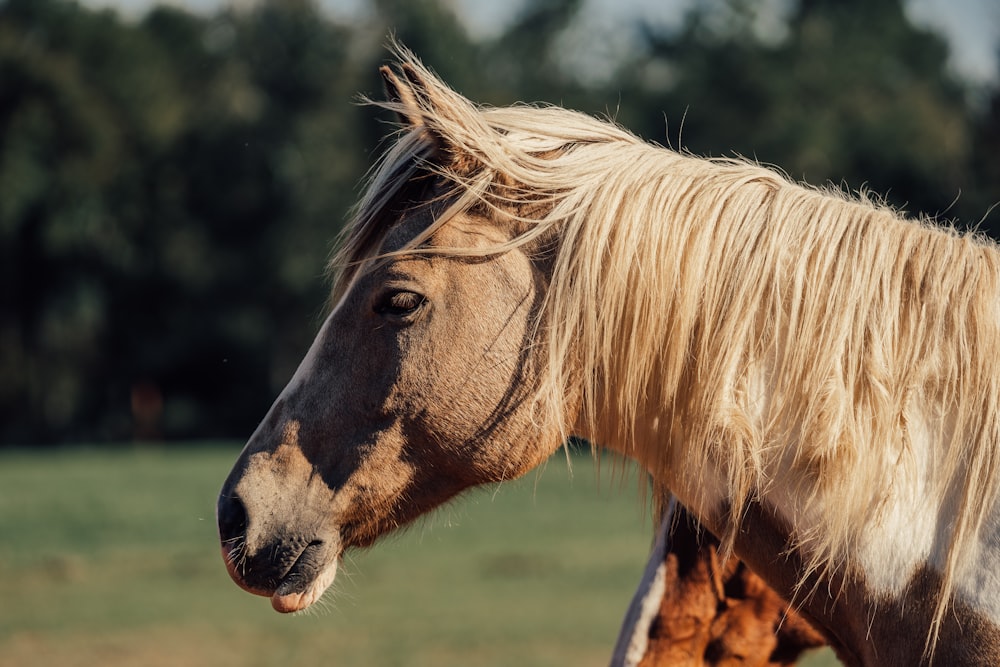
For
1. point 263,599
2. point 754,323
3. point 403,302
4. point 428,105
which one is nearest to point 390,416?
point 403,302

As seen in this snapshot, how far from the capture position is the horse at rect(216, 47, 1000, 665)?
83.6 inches

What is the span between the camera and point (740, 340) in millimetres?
2205

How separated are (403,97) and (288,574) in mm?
1156

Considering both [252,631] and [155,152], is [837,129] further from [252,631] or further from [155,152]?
[252,631]

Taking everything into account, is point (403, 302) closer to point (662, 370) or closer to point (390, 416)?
point (390, 416)

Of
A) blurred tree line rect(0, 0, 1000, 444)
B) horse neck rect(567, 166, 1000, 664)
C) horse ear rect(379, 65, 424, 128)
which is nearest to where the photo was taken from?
horse neck rect(567, 166, 1000, 664)

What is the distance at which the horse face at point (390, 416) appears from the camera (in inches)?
93.7

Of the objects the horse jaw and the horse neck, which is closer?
the horse neck

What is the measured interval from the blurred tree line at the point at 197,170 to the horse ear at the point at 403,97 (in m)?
28.7

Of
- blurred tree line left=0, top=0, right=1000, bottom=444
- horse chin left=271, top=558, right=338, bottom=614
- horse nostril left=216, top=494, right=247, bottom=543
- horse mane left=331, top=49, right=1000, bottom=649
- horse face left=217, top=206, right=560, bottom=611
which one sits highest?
horse mane left=331, top=49, right=1000, bottom=649

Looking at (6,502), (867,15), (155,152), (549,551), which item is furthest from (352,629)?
(867,15)

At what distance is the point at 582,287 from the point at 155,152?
37446 millimetres

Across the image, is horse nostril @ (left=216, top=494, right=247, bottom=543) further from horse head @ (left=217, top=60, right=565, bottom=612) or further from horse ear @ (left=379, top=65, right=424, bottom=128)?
horse ear @ (left=379, top=65, right=424, bottom=128)

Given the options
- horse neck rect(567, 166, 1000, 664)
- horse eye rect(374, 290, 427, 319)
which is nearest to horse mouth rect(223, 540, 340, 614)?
horse eye rect(374, 290, 427, 319)
